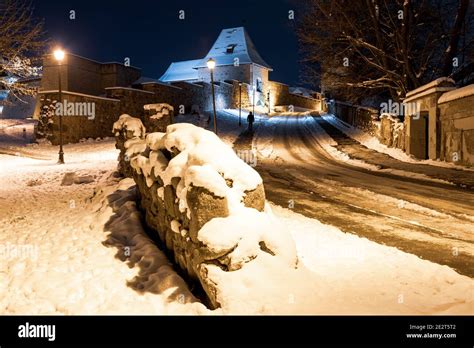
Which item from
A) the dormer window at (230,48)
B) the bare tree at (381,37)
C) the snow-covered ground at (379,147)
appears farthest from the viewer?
the dormer window at (230,48)

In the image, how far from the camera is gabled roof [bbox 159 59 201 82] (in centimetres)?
6339

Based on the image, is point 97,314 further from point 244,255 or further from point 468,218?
point 468,218

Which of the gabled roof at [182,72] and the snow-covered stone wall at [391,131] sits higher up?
the gabled roof at [182,72]

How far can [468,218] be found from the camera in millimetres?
7441

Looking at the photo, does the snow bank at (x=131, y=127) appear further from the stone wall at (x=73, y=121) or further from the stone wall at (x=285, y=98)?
the stone wall at (x=285, y=98)

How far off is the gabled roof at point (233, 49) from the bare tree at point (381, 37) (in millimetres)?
39803

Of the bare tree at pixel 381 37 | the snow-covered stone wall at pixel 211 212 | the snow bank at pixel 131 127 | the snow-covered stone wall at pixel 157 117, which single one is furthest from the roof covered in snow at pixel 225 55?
the snow-covered stone wall at pixel 211 212

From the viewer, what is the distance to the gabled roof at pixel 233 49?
63.2 metres

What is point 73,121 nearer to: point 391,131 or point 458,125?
point 391,131

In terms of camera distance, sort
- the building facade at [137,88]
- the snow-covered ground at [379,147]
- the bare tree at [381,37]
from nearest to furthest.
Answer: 1. the snow-covered ground at [379,147]
2. the bare tree at [381,37]
3. the building facade at [137,88]

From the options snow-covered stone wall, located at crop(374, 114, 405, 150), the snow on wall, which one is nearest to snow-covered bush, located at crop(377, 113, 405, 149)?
snow-covered stone wall, located at crop(374, 114, 405, 150)

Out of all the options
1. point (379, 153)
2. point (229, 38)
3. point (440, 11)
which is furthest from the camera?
point (229, 38)
